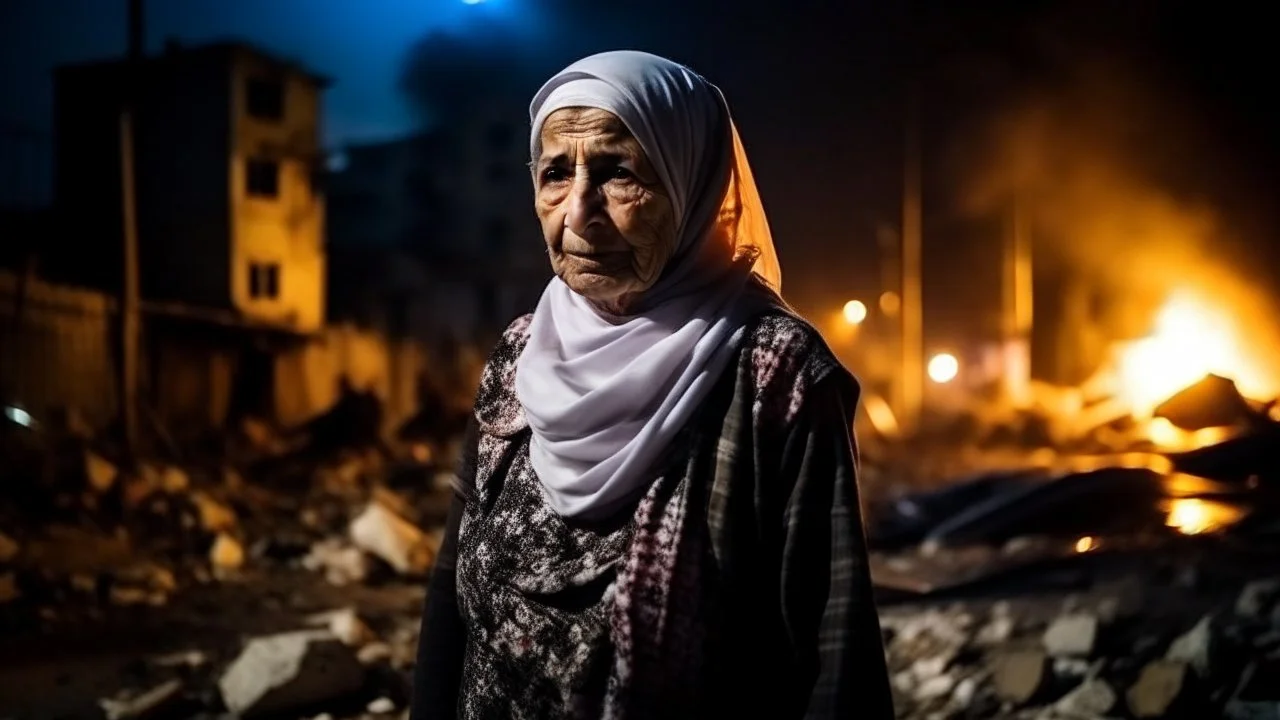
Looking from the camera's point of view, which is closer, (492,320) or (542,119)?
(542,119)

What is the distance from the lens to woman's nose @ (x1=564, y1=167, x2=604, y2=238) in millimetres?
1828

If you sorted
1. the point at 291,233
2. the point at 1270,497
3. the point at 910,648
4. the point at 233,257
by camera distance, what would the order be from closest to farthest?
the point at 910,648 < the point at 1270,497 < the point at 233,257 < the point at 291,233

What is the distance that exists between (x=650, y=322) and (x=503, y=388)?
18.0 inches

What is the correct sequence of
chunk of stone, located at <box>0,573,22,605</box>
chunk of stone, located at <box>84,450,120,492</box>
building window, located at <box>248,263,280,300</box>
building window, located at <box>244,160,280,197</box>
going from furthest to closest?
building window, located at <box>244,160,280,197</box>, building window, located at <box>248,263,280,300</box>, chunk of stone, located at <box>84,450,120,492</box>, chunk of stone, located at <box>0,573,22,605</box>

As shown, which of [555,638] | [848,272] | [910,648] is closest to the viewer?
[555,638]

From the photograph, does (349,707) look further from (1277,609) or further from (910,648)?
(1277,609)

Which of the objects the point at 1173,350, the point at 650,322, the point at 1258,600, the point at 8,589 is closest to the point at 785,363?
the point at 650,322

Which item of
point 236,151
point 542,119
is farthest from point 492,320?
point 542,119

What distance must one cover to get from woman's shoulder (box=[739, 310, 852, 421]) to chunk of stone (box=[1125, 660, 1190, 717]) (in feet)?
9.33

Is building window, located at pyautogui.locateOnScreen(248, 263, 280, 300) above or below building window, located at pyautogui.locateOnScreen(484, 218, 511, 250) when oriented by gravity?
below

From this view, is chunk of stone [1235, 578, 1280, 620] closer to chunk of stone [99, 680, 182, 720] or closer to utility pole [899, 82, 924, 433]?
chunk of stone [99, 680, 182, 720]

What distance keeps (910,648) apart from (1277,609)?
159 cm

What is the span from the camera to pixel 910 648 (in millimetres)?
4965

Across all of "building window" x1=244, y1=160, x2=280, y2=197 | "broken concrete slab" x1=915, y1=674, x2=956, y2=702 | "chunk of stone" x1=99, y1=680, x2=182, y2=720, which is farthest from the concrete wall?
"broken concrete slab" x1=915, y1=674, x2=956, y2=702
